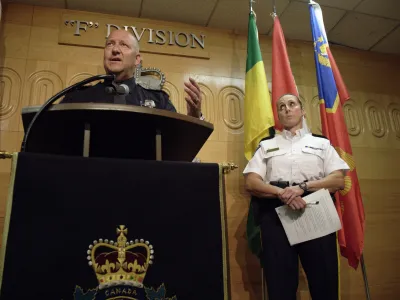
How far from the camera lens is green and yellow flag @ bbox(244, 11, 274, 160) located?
7.53ft

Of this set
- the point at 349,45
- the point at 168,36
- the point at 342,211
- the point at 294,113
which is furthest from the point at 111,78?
the point at 349,45

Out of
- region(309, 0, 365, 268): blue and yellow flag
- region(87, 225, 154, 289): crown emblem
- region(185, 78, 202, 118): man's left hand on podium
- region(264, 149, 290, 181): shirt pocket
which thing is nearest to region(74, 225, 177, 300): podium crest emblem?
region(87, 225, 154, 289): crown emblem

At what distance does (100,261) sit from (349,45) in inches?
135

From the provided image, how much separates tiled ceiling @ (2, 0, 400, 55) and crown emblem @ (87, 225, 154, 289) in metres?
2.47

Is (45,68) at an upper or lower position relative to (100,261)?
upper

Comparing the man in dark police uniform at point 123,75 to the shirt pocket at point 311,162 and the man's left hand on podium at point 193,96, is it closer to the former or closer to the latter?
the man's left hand on podium at point 193,96

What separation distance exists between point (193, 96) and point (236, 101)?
1.86 meters

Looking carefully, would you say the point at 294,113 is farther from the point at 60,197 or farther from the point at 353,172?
the point at 60,197

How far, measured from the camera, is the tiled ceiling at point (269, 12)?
111 inches

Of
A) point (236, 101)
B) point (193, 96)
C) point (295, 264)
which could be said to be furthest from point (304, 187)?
point (236, 101)

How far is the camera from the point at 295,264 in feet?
5.37

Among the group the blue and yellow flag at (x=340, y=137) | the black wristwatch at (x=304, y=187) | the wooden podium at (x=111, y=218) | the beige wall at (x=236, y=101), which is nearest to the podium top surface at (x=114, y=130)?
the wooden podium at (x=111, y=218)

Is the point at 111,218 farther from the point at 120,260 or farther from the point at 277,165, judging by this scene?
the point at 277,165

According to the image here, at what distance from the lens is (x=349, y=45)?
3.41m
